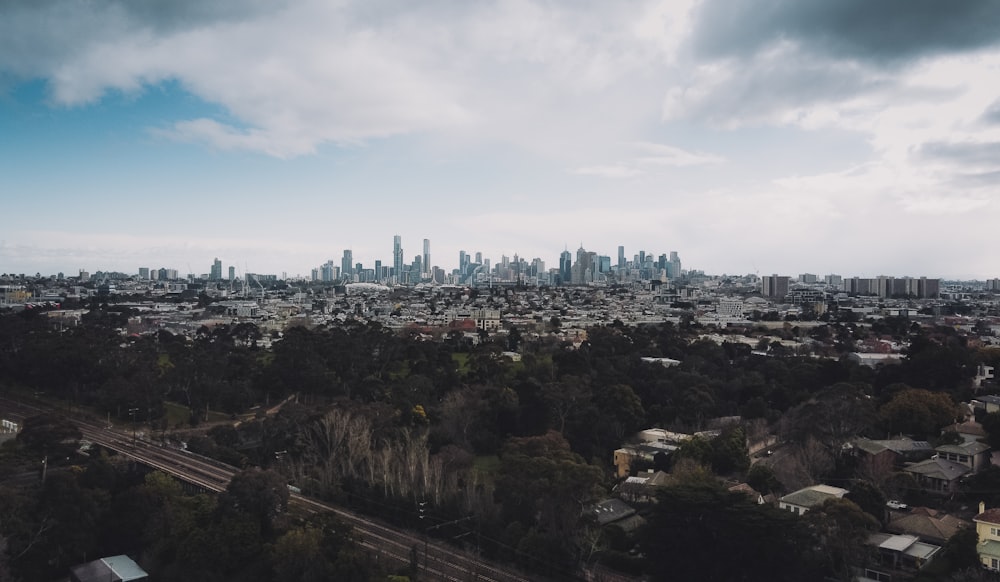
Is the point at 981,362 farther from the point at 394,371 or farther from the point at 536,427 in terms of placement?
the point at 394,371

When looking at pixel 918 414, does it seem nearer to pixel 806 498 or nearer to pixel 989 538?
pixel 806 498

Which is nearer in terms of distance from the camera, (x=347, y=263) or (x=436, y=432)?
(x=436, y=432)

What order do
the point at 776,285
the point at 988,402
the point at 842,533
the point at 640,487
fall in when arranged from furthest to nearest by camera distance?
1. the point at 776,285
2. the point at 988,402
3. the point at 640,487
4. the point at 842,533

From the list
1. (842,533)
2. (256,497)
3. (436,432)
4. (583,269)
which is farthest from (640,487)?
(583,269)

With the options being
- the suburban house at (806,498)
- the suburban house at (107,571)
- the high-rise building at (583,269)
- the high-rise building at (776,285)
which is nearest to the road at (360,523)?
the suburban house at (107,571)

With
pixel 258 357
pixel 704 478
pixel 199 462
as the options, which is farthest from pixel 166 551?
pixel 258 357
